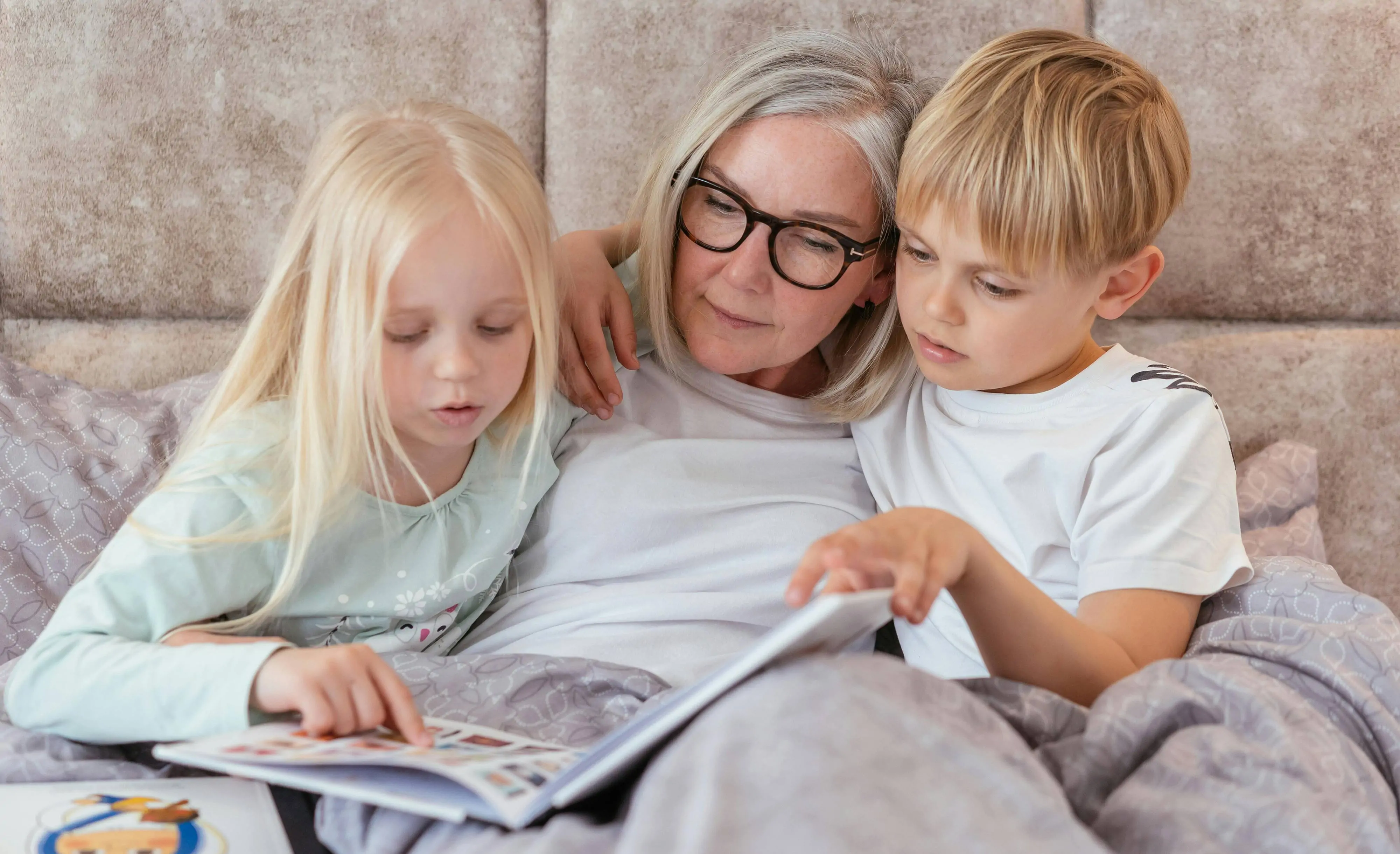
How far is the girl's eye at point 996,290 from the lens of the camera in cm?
111

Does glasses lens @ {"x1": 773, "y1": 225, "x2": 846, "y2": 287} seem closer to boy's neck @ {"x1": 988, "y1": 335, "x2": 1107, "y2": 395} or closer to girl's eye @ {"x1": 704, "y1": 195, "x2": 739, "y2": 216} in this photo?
girl's eye @ {"x1": 704, "y1": 195, "x2": 739, "y2": 216}

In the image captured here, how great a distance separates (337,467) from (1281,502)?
1212 millimetres

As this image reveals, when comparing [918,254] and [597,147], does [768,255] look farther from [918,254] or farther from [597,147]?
[597,147]

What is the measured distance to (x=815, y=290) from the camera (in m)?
1.22

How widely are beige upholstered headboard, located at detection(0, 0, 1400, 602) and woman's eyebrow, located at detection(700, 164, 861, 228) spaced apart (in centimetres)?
44

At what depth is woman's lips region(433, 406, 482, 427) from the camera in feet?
3.28

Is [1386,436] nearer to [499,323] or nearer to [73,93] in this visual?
[499,323]

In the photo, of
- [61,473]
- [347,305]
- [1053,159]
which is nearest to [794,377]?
[1053,159]

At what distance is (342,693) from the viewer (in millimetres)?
820

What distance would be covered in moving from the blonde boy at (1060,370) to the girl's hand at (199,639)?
617mm

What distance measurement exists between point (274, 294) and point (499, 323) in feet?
0.73

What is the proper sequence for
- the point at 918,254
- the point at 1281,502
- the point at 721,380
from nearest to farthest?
the point at 918,254, the point at 721,380, the point at 1281,502

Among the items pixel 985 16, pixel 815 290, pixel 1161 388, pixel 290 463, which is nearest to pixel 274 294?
pixel 290 463

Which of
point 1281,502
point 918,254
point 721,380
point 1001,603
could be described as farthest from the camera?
point 1281,502
